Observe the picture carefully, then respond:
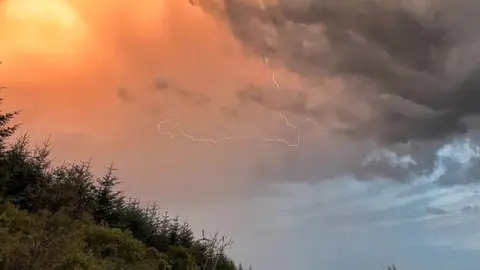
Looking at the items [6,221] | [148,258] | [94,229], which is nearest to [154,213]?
[148,258]

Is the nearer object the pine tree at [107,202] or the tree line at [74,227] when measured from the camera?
the tree line at [74,227]

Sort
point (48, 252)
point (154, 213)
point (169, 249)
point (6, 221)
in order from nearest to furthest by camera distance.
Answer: point (48, 252) → point (6, 221) → point (169, 249) → point (154, 213)

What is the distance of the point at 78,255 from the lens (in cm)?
2062

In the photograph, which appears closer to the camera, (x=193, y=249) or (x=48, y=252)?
(x=48, y=252)

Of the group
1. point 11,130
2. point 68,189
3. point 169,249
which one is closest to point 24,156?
point 11,130

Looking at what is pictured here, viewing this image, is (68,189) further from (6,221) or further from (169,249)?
(169,249)

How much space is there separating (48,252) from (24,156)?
22560 mm

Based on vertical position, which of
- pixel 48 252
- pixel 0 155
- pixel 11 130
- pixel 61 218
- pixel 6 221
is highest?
pixel 11 130

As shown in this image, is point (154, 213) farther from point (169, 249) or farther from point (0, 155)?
point (0, 155)

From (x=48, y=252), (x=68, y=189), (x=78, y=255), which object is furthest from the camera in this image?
(x=68, y=189)

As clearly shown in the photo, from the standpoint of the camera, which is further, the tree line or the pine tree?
the pine tree

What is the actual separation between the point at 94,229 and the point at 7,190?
7.06 meters

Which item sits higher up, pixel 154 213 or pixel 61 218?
pixel 154 213

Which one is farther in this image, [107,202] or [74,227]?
[107,202]
